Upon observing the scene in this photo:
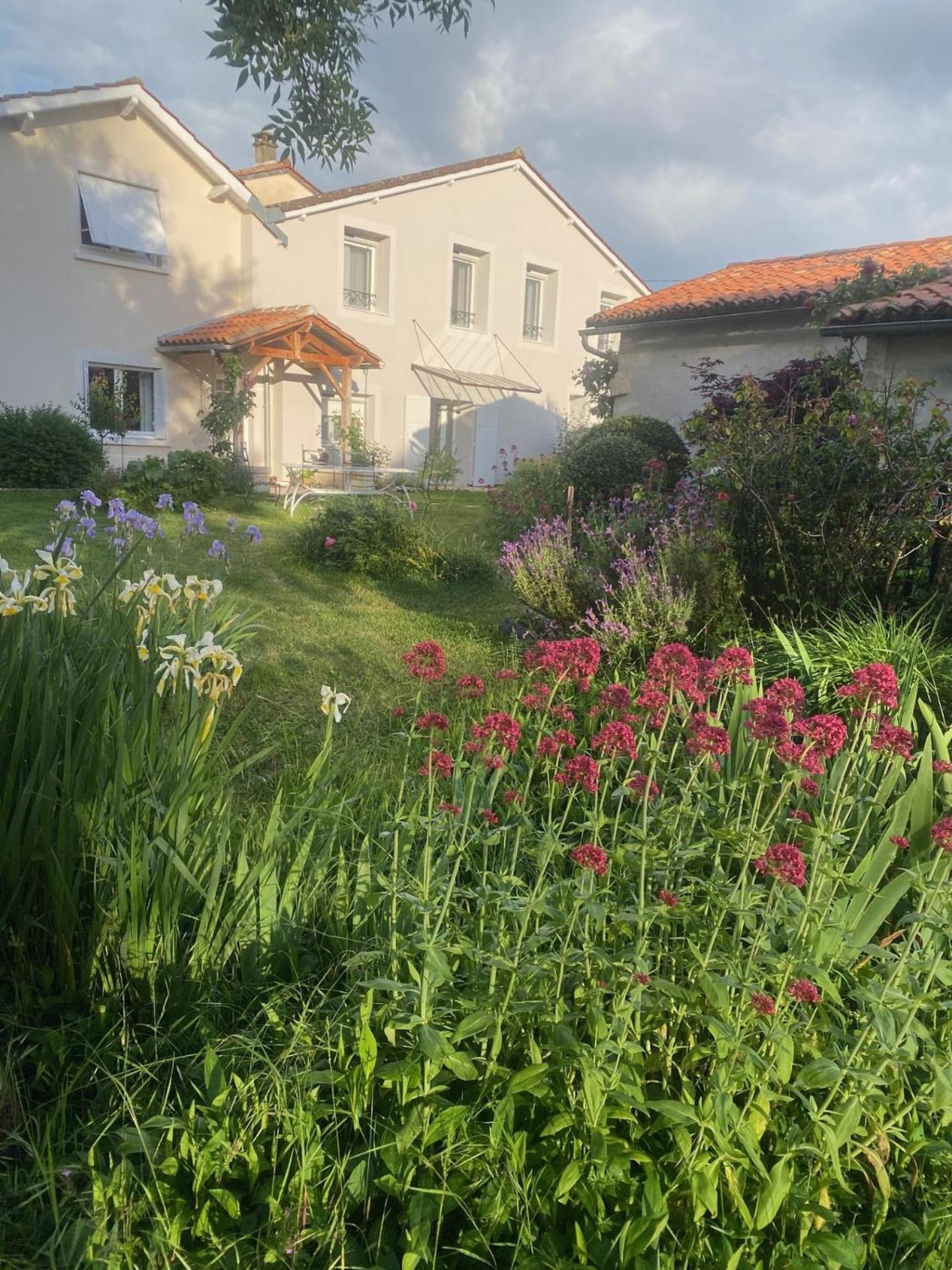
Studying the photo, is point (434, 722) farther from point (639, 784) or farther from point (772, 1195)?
point (772, 1195)

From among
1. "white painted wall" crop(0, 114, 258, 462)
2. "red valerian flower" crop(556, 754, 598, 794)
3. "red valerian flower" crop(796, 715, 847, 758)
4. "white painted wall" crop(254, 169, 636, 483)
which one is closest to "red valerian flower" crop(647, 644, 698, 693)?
"red valerian flower" crop(796, 715, 847, 758)

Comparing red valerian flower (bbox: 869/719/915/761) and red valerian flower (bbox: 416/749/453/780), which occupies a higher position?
red valerian flower (bbox: 869/719/915/761)

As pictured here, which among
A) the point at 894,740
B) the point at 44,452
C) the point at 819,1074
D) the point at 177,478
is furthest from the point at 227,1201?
the point at 44,452

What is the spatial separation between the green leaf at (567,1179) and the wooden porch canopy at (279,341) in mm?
16668

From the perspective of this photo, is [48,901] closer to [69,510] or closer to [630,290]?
[69,510]

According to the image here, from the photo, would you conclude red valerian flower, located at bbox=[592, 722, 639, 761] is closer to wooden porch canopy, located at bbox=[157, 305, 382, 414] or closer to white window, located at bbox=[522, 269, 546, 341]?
wooden porch canopy, located at bbox=[157, 305, 382, 414]

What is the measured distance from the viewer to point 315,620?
6.60m

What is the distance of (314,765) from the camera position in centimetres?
241

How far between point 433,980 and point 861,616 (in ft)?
12.1

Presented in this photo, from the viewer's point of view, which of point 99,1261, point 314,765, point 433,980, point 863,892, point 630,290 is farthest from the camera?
point 630,290

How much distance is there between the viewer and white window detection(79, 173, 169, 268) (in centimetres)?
1587

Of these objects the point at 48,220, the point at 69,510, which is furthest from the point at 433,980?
the point at 48,220

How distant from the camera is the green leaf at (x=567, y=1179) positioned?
1499 mm

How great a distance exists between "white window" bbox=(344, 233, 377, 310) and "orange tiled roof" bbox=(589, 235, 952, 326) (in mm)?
6953
